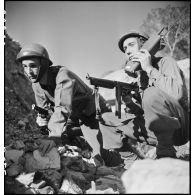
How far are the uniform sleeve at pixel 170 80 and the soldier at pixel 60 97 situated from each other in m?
1.41

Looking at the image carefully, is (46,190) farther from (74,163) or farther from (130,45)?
(130,45)

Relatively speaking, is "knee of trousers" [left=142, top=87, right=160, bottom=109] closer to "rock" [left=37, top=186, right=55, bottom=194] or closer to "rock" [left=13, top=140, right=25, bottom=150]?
"rock" [left=37, top=186, right=55, bottom=194]

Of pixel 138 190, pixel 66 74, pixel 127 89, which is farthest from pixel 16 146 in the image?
pixel 138 190

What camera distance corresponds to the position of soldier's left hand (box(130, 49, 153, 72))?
3758mm

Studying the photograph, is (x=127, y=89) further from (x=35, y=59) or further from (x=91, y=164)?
(x=91, y=164)

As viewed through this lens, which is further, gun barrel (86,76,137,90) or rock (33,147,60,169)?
Answer: rock (33,147,60,169)

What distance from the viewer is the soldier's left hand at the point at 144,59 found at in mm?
3758

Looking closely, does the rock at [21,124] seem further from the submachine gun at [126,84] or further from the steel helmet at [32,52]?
the submachine gun at [126,84]

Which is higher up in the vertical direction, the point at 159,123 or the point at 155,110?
the point at 155,110

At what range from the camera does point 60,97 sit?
153 inches

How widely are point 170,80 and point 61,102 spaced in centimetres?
172

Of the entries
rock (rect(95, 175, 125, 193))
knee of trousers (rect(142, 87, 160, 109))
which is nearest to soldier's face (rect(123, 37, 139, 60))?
knee of trousers (rect(142, 87, 160, 109))

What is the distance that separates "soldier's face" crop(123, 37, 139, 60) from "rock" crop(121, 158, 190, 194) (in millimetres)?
2741

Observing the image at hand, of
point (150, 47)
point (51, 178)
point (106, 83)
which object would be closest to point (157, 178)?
point (106, 83)
